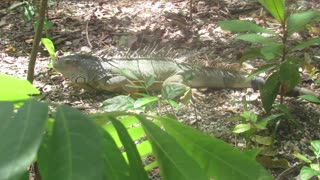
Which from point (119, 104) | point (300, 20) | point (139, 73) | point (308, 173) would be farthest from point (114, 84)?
point (308, 173)

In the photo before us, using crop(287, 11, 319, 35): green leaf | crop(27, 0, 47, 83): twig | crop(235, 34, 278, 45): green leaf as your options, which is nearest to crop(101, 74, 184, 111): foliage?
crop(235, 34, 278, 45): green leaf

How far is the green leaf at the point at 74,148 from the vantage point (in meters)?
0.59

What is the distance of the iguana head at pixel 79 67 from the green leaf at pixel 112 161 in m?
3.33

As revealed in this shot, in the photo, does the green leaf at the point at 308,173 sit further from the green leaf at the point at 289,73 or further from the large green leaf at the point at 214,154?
the large green leaf at the point at 214,154

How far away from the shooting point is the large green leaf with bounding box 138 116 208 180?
746 mm

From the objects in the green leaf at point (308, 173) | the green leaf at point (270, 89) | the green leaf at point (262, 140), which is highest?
the green leaf at point (270, 89)

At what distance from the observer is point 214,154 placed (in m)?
0.83

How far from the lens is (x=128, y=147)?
0.78 meters

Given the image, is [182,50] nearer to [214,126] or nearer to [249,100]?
[249,100]

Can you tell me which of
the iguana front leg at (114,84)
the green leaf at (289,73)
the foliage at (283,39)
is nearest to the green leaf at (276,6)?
the foliage at (283,39)

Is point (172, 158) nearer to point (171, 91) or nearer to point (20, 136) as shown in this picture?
point (20, 136)

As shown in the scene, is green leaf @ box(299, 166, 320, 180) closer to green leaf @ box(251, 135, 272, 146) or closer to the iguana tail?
green leaf @ box(251, 135, 272, 146)

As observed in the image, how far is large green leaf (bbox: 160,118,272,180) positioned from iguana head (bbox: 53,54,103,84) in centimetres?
329

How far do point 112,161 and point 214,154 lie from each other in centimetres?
18
